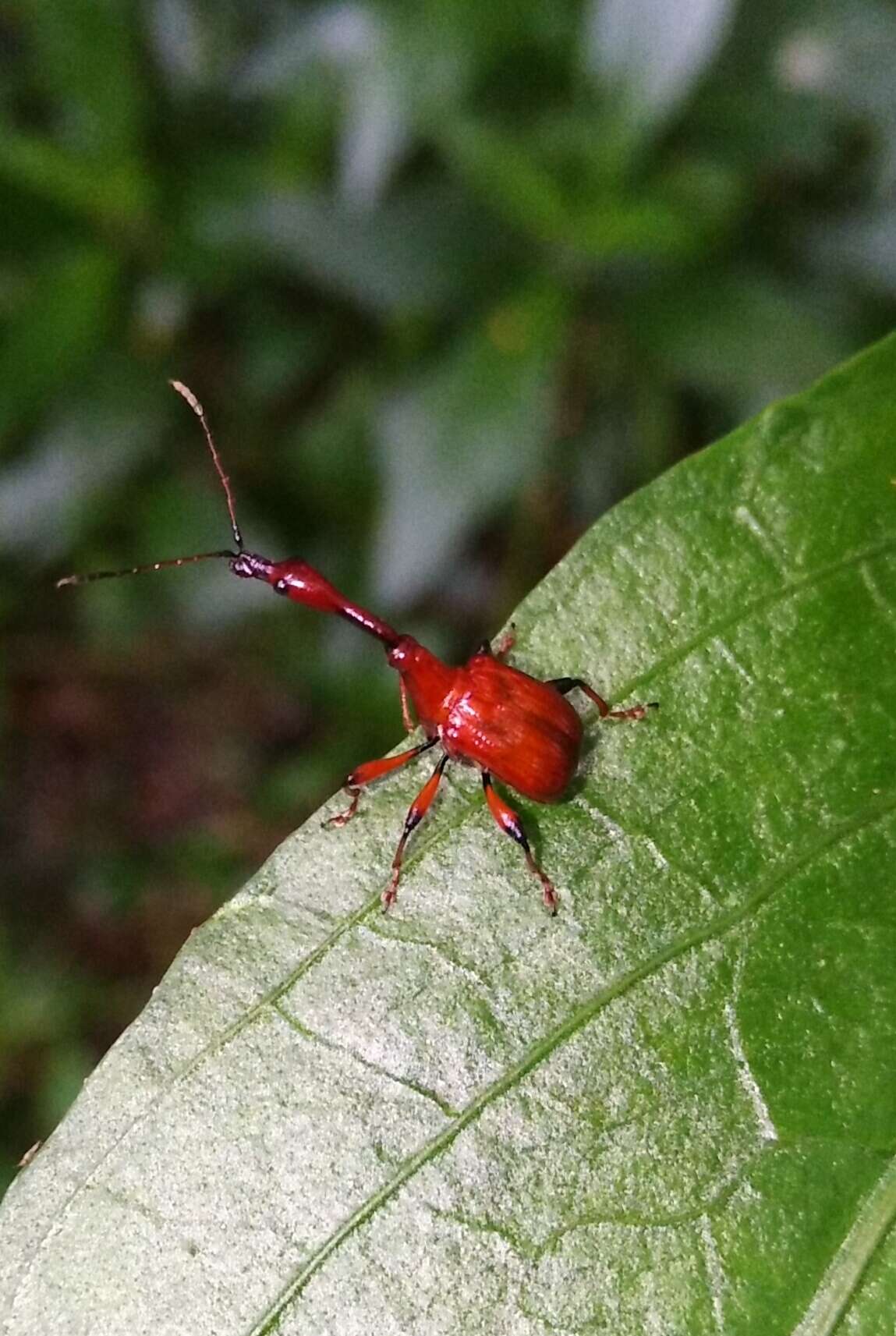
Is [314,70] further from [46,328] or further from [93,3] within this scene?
[46,328]

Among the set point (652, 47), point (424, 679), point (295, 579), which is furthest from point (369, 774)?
point (652, 47)

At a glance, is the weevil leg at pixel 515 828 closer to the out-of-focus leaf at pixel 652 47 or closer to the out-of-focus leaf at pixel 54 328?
the out-of-focus leaf at pixel 652 47

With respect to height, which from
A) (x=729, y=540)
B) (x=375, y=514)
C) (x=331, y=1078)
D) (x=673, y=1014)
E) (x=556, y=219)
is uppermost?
(x=375, y=514)

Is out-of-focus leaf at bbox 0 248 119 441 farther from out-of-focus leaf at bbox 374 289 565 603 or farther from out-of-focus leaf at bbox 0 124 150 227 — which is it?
out-of-focus leaf at bbox 374 289 565 603

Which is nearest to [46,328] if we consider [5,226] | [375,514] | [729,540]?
[5,226]

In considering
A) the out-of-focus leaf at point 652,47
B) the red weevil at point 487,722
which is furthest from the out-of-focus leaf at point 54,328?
the out-of-focus leaf at point 652,47

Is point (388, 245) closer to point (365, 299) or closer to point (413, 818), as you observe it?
point (365, 299)
